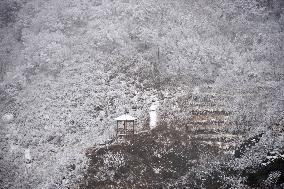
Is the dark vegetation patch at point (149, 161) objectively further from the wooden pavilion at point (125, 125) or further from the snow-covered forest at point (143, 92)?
the wooden pavilion at point (125, 125)

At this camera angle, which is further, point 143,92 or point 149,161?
point 143,92

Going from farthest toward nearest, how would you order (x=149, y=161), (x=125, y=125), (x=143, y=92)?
(x=143, y=92) → (x=125, y=125) → (x=149, y=161)

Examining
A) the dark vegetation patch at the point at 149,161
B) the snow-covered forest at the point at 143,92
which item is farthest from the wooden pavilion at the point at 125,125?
the dark vegetation patch at the point at 149,161

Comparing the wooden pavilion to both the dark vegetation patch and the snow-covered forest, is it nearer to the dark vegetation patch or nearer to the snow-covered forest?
the snow-covered forest

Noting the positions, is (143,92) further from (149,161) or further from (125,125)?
(149,161)

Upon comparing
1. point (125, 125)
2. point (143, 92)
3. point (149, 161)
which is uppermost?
point (143, 92)

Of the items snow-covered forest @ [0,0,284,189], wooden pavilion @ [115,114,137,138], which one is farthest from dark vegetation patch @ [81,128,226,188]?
wooden pavilion @ [115,114,137,138]

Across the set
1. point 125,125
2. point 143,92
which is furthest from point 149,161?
point 143,92

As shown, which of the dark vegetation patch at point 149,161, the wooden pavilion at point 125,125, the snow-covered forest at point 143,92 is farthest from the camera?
the wooden pavilion at point 125,125
